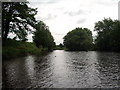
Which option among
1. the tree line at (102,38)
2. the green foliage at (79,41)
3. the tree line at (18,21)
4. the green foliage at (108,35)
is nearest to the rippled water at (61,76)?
the tree line at (18,21)

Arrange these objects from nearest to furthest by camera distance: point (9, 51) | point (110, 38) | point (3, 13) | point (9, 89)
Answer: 1. point (9, 89)
2. point (9, 51)
3. point (3, 13)
4. point (110, 38)

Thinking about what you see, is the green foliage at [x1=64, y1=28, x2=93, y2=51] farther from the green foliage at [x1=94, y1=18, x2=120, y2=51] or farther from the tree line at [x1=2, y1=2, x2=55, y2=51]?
the tree line at [x1=2, y1=2, x2=55, y2=51]

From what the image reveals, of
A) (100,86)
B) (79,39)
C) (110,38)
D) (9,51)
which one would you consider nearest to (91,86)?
(100,86)

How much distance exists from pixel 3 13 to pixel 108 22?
263ft

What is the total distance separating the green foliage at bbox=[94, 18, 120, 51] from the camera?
92.5 m

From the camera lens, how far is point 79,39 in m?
141

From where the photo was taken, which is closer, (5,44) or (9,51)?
(9,51)

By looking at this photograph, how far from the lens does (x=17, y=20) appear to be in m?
48.2

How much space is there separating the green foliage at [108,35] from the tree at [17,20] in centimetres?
5636

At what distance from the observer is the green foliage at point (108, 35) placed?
303 feet

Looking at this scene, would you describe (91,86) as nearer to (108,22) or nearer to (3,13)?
(3,13)

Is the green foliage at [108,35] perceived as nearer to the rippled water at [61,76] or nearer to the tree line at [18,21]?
the tree line at [18,21]

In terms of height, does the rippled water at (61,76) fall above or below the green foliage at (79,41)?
below

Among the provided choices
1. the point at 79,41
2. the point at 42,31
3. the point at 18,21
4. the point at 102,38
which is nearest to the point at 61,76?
the point at 18,21
